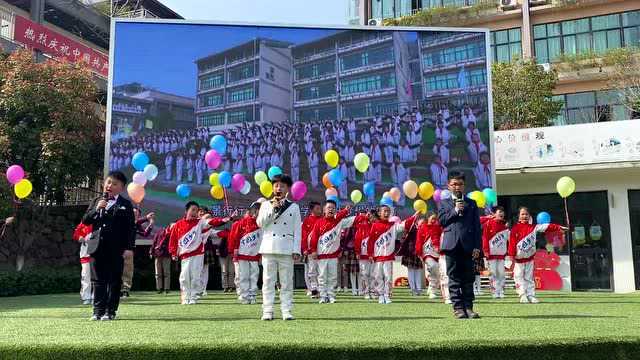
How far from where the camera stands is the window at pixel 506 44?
29.4m

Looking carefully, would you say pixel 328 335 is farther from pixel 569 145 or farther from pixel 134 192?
pixel 569 145

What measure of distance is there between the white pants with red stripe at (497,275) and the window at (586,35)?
20.4 m

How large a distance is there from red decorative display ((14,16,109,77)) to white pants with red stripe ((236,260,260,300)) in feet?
32.8

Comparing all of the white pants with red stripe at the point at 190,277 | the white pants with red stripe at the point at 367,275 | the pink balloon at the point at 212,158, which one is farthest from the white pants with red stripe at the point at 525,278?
the pink balloon at the point at 212,158

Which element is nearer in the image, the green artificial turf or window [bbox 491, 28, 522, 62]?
the green artificial turf

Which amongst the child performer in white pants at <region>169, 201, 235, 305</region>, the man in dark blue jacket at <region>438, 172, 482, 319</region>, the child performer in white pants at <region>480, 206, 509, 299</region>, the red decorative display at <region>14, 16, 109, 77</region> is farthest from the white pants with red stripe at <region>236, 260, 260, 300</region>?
the red decorative display at <region>14, 16, 109, 77</region>

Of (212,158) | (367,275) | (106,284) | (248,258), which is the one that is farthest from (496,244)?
(106,284)

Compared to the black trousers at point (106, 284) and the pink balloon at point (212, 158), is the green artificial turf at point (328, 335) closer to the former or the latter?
Result: the black trousers at point (106, 284)

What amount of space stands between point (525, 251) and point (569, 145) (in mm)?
6860

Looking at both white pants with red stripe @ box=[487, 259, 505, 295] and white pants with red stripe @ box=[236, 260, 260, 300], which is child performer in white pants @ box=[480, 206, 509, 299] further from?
white pants with red stripe @ box=[236, 260, 260, 300]

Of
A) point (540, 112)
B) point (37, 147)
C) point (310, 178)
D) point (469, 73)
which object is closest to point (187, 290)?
point (310, 178)

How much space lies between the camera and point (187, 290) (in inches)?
378

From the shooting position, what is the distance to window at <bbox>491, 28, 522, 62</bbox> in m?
29.4

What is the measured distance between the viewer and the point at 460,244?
7023 millimetres
